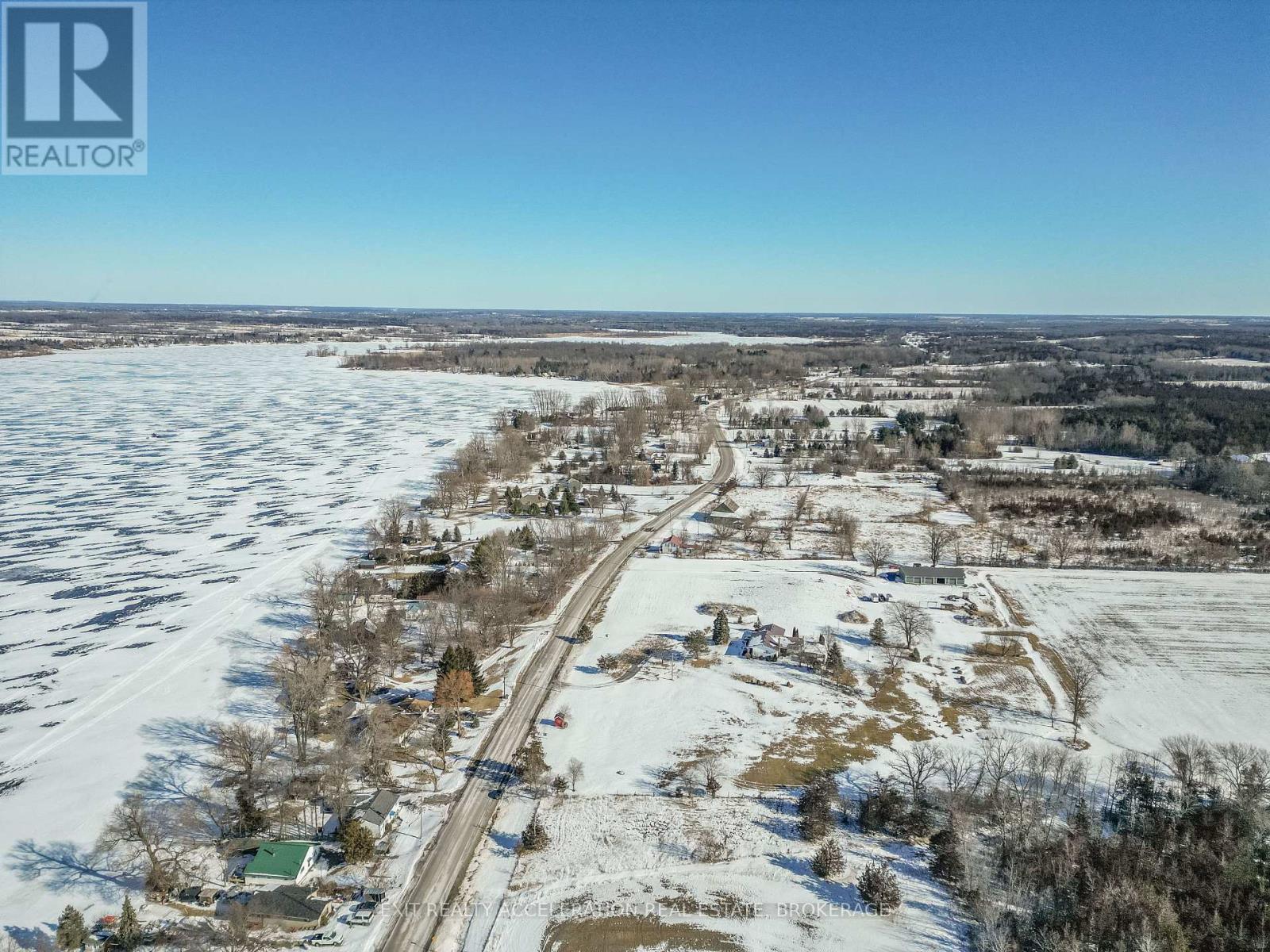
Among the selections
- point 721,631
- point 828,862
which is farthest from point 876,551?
point 828,862

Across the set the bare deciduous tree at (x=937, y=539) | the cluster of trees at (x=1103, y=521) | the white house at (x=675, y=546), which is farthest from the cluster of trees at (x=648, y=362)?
the white house at (x=675, y=546)

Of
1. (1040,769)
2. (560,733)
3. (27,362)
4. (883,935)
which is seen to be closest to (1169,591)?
(1040,769)

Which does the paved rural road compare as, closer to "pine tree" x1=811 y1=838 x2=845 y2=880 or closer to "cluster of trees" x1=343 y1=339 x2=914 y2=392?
"pine tree" x1=811 y1=838 x2=845 y2=880

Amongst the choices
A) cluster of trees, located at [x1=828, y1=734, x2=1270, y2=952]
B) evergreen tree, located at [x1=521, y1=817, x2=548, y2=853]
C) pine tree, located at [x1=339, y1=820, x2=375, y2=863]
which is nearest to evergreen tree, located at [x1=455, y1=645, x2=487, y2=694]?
evergreen tree, located at [x1=521, y1=817, x2=548, y2=853]

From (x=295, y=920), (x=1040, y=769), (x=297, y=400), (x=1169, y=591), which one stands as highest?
Answer: (x=297, y=400)

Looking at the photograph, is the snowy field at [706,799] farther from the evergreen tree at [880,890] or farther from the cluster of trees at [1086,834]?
the cluster of trees at [1086,834]

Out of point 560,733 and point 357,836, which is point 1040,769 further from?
point 357,836

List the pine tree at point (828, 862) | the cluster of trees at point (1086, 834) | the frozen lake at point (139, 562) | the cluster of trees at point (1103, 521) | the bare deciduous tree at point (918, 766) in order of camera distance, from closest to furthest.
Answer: the cluster of trees at point (1086, 834)
the pine tree at point (828, 862)
the bare deciduous tree at point (918, 766)
the frozen lake at point (139, 562)
the cluster of trees at point (1103, 521)
